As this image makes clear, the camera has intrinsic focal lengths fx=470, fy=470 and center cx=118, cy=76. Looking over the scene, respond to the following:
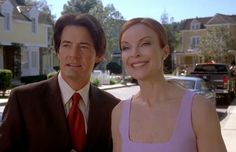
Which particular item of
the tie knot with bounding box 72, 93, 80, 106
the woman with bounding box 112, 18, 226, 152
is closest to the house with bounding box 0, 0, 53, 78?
the tie knot with bounding box 72, 93, 80, 106

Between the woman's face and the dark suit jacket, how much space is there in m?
0.56

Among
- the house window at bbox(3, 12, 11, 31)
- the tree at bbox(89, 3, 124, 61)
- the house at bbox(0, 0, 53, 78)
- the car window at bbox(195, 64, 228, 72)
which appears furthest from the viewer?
the tree at bbox(89, 3, 124, 61)

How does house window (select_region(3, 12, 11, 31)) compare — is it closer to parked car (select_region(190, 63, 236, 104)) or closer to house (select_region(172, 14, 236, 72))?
parked car (select_region(190, 63, 236, 104))

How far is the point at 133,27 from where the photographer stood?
231 cm

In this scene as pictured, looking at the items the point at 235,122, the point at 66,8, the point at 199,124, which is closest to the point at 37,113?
the point at 199,124

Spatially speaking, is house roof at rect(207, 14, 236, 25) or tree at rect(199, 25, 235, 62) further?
house roof at rect(207, 14, 236, 25)

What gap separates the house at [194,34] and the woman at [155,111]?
7231cm

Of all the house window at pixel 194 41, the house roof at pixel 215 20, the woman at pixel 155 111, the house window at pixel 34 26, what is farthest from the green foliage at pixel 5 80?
the house window at pixel 194 41

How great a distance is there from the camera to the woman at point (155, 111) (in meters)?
2.11

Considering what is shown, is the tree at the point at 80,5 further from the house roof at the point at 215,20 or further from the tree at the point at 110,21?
the tree at the point at 110,21

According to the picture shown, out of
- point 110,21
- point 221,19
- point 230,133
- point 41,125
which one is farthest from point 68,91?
point 221,19

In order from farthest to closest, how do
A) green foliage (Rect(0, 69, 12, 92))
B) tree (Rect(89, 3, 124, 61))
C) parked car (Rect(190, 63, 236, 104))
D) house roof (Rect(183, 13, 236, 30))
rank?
house roof (Rect(183, 13, 236, 30)) < tree (Rect(89, 3, 124, 61)) < green foliage (Rect(0, 69, 12, 92)) < parked car (Rect(190, 63, 236, 104))

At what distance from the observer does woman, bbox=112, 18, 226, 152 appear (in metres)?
2.11

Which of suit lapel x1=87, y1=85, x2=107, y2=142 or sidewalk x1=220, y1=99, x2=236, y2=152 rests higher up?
suit lapel x1=87, y1=85, x2=107, y2=142
